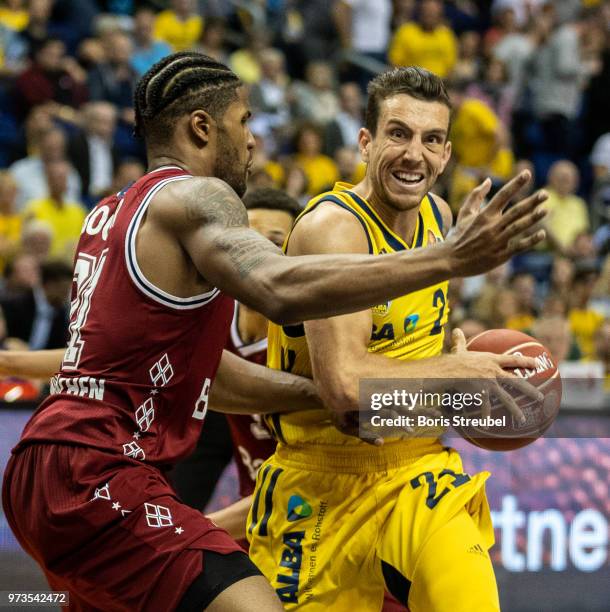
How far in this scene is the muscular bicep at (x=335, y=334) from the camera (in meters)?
3.97

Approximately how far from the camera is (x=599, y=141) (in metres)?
14.5

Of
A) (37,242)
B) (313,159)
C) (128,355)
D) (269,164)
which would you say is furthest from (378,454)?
(313,159)

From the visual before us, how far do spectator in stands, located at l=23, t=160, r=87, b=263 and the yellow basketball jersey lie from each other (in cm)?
608

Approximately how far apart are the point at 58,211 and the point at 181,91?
677 cm

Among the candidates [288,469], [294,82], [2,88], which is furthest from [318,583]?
[294,82]

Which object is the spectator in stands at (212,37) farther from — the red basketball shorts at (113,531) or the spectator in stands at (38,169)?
the red basketball shorts at (113,531)

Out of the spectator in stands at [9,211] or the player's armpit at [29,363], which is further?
the spectator in stands at [9,211]

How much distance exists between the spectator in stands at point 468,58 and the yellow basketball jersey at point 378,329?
10.5 metres

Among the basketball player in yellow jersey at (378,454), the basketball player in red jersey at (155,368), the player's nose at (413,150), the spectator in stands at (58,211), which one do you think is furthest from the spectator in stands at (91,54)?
the basketball player in red jersey at (155,368)

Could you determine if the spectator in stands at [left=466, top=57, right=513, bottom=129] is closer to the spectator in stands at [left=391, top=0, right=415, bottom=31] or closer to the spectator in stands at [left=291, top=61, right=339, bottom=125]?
the spectator in stands at [left=391, top=0, right=415, bottom=31]

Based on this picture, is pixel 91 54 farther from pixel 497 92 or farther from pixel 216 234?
pixel 216 234

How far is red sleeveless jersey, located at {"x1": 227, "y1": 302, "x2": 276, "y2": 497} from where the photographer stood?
5.33 metres

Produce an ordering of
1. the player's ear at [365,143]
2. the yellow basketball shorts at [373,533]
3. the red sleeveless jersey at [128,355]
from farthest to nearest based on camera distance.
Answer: the player's ear at [365,143]
the yellow basketball shorts at [373,533]
the red sleeveless jersey at [128,355]

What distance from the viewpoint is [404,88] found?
4383 mm
